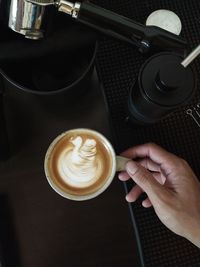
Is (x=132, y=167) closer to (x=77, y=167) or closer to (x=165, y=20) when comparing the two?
(x=77, y=167)

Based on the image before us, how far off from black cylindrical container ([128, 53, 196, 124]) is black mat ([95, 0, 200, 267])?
0.11 m

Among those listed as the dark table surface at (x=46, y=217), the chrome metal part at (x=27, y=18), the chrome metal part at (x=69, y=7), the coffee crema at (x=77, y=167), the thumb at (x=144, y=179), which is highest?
the chrome metal part at (x=69, y=7)

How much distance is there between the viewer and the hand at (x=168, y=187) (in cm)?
51

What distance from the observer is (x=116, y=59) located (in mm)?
626

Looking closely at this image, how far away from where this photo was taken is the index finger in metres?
0.58

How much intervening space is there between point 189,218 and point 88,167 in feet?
0.58

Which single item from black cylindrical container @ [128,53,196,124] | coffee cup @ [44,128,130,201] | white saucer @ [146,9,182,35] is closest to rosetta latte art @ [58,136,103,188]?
coffee cup @ [44,128,130,201]

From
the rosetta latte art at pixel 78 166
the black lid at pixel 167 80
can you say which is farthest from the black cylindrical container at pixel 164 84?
the rosetta latte art at pixel 78 166

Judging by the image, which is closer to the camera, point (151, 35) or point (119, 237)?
point (151, 35)

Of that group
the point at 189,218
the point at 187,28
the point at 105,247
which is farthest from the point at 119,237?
the point at 187,28

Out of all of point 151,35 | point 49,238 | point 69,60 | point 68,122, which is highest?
point 151,35

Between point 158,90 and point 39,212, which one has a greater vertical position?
point 158,90

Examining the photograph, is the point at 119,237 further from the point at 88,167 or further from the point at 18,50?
the point at 18,50

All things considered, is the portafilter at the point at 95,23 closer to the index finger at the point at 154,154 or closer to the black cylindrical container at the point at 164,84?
the black cylindrical container at the point at 164,84
